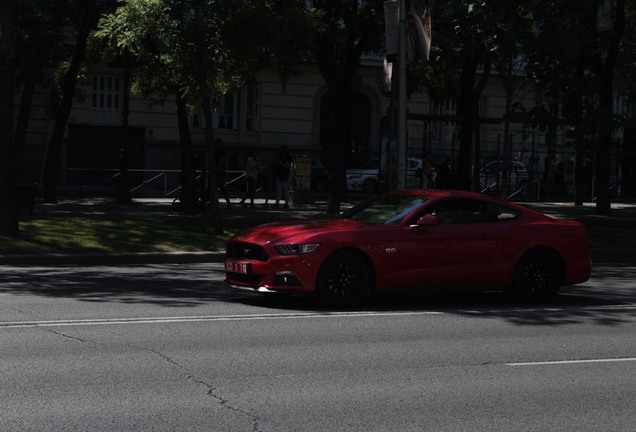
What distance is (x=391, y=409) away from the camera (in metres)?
7.08

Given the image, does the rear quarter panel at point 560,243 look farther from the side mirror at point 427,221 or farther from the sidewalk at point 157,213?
the sidewalk at point 157,213

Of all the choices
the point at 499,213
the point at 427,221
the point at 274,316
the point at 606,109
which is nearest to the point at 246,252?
the point at 274,316

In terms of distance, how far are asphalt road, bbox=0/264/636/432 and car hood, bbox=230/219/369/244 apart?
2.66ft

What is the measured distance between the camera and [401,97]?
779 inches

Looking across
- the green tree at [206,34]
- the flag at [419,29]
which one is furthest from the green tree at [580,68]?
the green tree at [206,34]

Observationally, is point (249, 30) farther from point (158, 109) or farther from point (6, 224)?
point (158, 109)

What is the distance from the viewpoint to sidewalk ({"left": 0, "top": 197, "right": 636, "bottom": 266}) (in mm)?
17906

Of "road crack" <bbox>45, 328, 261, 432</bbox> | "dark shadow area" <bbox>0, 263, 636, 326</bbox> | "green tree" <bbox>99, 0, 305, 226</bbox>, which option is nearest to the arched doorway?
"green tree" <bbox>99, 0, 305, 226</bbox>

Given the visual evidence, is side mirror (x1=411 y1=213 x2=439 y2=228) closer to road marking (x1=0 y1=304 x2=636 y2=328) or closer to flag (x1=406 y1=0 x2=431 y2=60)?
road marking (x1=0 y1=304 x2=636 y2=328)

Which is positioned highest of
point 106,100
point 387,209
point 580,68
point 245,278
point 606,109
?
point 580,68

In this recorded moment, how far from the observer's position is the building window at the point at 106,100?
134ft

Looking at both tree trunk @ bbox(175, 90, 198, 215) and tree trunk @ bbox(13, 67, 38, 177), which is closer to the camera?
tree trunk @ bbox(175, 90, 198, 215)

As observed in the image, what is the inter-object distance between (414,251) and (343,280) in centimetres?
95

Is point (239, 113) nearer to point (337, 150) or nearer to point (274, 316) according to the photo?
point (337, 150)
